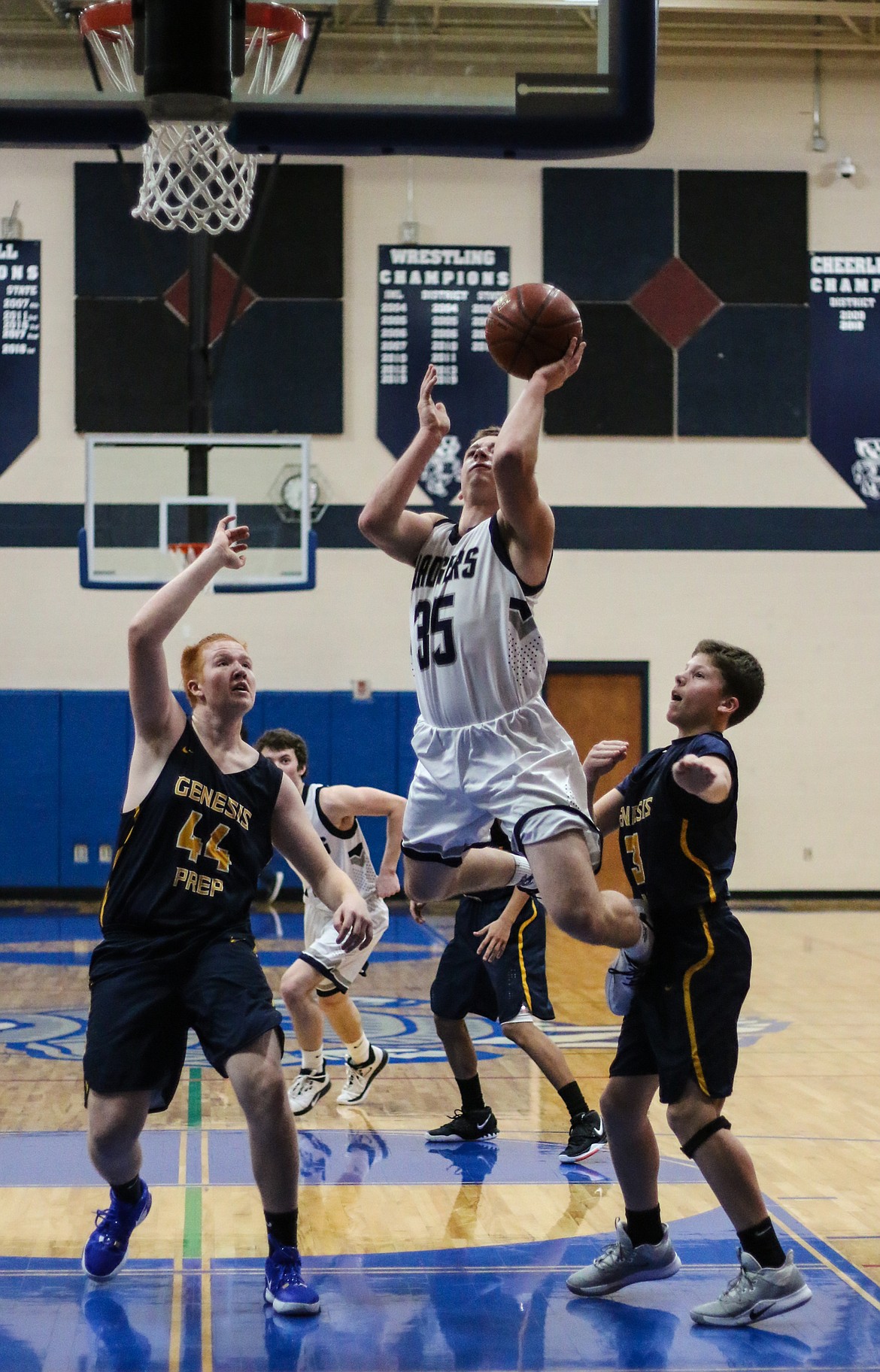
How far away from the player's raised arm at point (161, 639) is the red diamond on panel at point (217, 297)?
444 inches

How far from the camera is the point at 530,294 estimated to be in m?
4.36

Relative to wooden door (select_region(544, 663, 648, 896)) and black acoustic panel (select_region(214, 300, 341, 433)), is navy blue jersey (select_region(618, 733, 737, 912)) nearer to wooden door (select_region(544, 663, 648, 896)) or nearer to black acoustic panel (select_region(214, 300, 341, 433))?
wooden door (select_region(544, 663, 648, 896))

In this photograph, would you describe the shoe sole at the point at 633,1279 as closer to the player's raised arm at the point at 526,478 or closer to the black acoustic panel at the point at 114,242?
the player's raised arm at the point at 526,478

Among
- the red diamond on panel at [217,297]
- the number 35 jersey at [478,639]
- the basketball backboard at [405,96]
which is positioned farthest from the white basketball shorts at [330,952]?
the red diamond on panel at [217,297]

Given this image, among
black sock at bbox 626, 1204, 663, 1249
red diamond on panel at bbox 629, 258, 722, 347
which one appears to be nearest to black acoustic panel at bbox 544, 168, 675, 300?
red diamond on panel at bbox 629, 258, 722, 347

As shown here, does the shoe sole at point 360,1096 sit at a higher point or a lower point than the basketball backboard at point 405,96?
lower

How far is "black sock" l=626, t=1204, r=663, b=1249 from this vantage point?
13.6 feet

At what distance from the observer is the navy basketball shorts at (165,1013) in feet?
12.9

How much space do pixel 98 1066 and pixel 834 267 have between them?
13.9 meters

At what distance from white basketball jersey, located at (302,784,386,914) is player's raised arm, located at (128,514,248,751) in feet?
7.84

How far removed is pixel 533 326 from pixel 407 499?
0.63 meters

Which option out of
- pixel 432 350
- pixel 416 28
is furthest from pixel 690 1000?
pixel 432 350

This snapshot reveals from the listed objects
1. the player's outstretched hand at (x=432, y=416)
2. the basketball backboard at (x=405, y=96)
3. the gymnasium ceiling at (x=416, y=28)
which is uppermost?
the gymnasium ceiling at (x=416, y=28)

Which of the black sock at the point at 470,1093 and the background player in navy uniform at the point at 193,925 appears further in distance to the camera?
the black sock at the point at 470,1093
